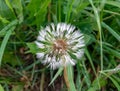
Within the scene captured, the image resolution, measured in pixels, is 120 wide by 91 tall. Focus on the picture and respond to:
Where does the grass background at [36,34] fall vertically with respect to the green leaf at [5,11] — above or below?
below

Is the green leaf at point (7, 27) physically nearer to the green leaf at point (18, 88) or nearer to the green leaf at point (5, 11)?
the green leaf at point (5, 11)

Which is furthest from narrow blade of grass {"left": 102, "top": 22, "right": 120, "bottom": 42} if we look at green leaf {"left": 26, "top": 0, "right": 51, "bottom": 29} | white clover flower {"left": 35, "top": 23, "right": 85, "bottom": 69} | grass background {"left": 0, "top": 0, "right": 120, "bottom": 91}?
green leaf {"left": 26, "top": 0, "right": 51, "bottom": 29}

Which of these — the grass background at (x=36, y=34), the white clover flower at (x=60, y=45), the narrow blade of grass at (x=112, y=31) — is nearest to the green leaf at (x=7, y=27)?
the grass background at (x=36, y=34)

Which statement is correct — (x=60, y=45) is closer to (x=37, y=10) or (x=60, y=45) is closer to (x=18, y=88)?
(x=37, y=10)

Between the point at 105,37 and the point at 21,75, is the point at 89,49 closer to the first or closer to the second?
the point at 105,37

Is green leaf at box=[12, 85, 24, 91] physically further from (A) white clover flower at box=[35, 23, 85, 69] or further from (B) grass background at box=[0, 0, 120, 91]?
(A) white clover flower at box=[35, 23, 85, 69]

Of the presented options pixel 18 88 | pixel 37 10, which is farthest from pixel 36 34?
pixel 18 88
